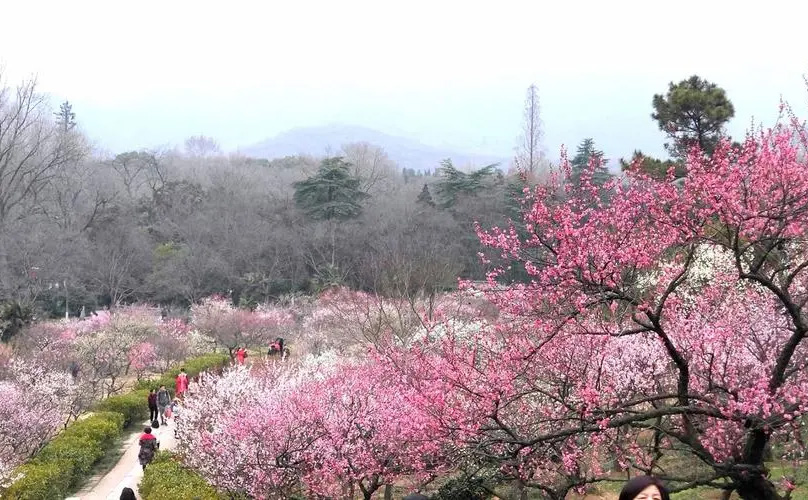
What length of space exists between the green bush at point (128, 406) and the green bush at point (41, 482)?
16.4 feet

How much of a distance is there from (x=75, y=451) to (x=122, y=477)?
112 centimetres

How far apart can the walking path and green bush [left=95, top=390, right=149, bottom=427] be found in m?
0.90

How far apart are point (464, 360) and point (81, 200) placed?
47.3m

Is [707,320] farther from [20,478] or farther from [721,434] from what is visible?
[20,478]

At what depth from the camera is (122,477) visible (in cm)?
1295

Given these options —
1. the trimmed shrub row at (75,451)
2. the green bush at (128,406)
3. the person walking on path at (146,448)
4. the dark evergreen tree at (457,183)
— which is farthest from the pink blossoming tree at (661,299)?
the dark evergreen tree at (457,183)

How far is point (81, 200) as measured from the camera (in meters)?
47.6

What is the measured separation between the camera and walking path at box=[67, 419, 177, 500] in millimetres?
11870

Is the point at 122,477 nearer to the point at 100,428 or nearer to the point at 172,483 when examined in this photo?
the point at 100,428

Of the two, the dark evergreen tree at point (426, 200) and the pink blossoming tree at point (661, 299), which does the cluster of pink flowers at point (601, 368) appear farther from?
the dark evergreen tree at point (426, 200)

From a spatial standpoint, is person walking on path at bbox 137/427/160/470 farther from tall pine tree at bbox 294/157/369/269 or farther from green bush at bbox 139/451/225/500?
tall pine tree at bbox 294/157/369/269

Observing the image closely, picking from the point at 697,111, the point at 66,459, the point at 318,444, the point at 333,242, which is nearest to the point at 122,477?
the point at 66,459

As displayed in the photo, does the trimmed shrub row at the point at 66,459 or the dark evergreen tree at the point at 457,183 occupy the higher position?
the dark evergreen tree at the point at 457,183

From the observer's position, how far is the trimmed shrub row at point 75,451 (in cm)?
1020
